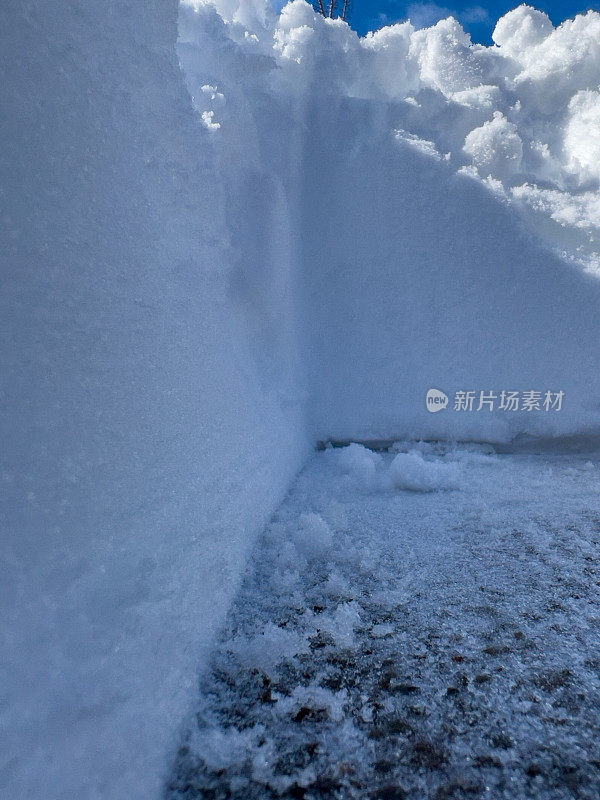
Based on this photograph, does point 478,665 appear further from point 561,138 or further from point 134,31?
point 561,138

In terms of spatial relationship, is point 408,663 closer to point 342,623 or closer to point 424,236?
point 342,623

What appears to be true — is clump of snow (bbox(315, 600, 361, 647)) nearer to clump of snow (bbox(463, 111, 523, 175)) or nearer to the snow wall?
the snow wall

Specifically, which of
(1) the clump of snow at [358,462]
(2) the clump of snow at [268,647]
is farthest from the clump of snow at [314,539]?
(1) the clump of snow at [358,462]

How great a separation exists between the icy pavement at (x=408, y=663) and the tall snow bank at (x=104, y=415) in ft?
0.31

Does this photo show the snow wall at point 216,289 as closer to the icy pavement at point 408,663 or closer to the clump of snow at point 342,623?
the icy pavement at point 408,663

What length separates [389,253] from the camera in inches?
85.3

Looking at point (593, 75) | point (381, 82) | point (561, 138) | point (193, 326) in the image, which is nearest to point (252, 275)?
point (193, 326)

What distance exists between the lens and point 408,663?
86 centimetres

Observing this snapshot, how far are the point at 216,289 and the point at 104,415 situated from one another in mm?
700

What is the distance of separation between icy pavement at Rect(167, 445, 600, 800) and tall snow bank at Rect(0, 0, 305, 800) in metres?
0.10

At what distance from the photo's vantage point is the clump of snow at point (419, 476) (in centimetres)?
178

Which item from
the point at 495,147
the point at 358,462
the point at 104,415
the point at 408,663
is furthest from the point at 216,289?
the point at 495,147

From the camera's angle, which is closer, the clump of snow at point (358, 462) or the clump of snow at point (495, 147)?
the clump of snow at point (358, 462)

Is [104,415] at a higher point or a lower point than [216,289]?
lower
